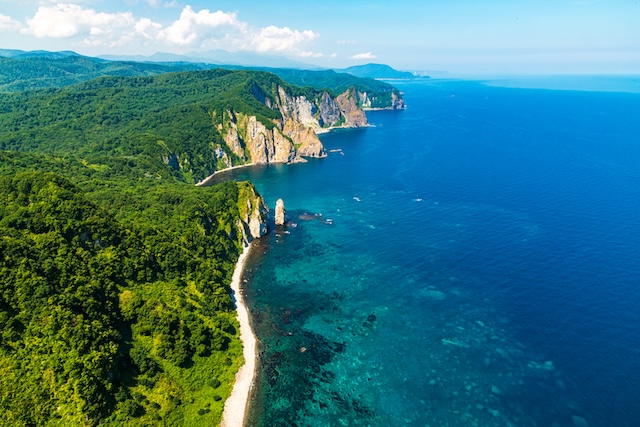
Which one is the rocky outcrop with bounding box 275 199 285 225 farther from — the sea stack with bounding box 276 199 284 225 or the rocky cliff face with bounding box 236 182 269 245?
the rocky cliff face with bounding box 236 182 269 245

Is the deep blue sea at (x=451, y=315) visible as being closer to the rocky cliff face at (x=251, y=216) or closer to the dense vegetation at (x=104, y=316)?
the rocky cliff face at (x=251, y=216)

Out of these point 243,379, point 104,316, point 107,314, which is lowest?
point 243,379

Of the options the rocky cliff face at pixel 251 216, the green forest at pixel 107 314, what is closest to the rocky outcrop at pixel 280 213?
the rocky cliff face at pixel 251 216

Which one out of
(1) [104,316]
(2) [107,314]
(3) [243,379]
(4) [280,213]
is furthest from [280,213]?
(1) [104,316]

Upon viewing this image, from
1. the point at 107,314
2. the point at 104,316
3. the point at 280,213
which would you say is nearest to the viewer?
the point at 104,316

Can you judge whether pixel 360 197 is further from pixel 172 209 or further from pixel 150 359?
pixel 150 359

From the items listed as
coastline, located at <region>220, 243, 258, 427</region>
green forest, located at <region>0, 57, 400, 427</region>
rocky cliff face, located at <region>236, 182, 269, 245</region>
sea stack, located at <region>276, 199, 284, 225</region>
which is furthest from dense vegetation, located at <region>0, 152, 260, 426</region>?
sea stack, located at <region>276, 199, 284, 225</region>

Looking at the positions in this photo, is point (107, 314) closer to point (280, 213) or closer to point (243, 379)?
point (243, 379)

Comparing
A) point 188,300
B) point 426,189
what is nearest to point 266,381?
point 188,300
